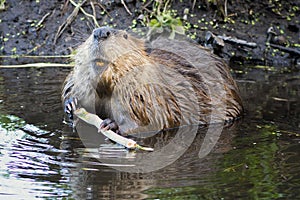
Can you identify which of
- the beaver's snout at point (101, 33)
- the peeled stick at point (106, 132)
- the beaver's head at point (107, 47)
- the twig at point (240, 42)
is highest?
the beaver's snout at point (101, 33)

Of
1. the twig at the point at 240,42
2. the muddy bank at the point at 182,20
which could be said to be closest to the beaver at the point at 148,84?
the twig at the point at 240,42

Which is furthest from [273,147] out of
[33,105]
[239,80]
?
[239,80]

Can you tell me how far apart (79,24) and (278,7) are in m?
1.85

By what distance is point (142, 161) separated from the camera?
8.31 feet

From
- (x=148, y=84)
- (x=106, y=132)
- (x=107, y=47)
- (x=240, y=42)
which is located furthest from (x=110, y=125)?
(x=240, y=42)

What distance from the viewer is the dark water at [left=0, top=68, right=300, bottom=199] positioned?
6.90 feet

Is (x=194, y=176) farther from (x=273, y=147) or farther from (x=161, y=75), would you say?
(x=161, y=75)

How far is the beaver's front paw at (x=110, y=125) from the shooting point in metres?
2.96

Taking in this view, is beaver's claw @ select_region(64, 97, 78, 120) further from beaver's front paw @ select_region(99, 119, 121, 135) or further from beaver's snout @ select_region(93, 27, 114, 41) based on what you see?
beaver's snout @ select_region(93, 27, 114, 41)

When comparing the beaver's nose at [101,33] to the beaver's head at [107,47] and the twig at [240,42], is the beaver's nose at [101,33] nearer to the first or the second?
the beaver's head at [107,47]

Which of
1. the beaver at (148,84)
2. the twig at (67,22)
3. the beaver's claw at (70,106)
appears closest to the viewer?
the beaver at (148,84)

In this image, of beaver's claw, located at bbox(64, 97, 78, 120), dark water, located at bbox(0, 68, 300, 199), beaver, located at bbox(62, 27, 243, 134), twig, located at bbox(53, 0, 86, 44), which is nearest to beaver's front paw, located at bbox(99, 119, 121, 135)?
beaver, located at bbox(62, 27, 243, 134)

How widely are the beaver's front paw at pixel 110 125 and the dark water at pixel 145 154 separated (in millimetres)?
137

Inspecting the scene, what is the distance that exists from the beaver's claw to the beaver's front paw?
0.84ft
